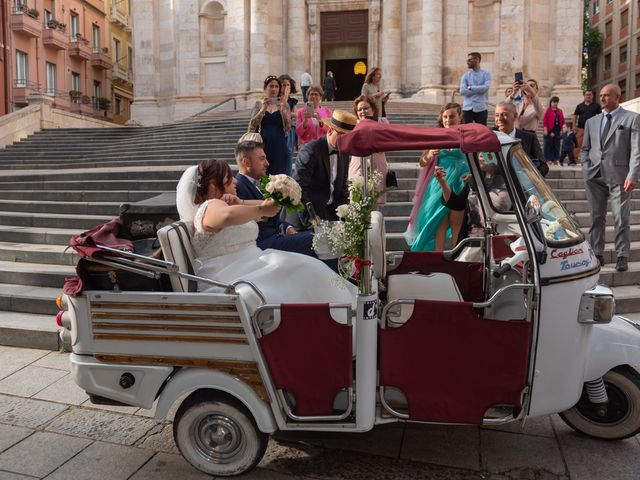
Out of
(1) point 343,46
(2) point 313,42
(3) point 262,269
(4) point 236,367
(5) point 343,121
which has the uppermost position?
A: (1) point 343,46

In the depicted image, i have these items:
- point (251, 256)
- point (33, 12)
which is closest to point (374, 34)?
point (33, 12)

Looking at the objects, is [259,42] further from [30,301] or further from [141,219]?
[141,219]

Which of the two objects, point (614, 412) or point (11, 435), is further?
point (11, 435)

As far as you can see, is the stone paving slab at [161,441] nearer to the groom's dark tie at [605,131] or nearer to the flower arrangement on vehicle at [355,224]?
the flower arrangement on vehicle at [355,224]

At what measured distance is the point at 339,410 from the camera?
316 cm

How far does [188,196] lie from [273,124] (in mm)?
3864

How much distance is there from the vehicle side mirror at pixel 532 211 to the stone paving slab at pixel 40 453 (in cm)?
296

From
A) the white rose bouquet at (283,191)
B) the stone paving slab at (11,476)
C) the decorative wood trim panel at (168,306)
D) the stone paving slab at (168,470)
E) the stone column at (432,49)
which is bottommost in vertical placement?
the stone paving slab at (11,476)

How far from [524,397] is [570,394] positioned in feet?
0.87

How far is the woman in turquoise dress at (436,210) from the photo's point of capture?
499 cm

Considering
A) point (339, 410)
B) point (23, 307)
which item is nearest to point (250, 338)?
point (339, 410)

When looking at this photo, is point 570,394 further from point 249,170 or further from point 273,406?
point 249,170

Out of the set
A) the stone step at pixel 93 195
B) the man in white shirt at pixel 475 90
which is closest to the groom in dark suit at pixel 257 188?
the stone step at pixel 93 195

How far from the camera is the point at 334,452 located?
349cm
